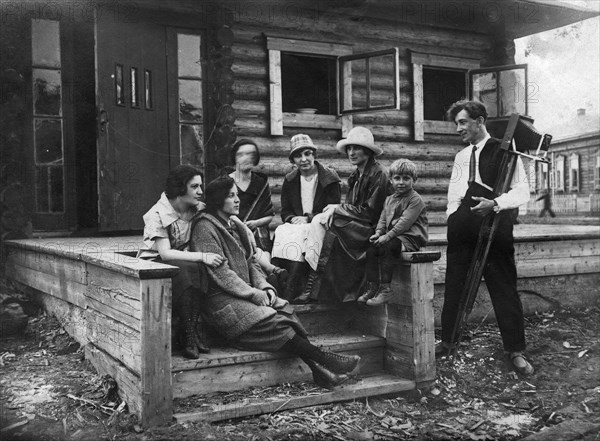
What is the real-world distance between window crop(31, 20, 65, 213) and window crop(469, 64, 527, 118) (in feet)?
19.1

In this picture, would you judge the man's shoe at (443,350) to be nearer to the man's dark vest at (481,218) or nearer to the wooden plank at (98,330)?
the man's dark vest at (481,218)

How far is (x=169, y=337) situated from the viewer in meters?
3.78

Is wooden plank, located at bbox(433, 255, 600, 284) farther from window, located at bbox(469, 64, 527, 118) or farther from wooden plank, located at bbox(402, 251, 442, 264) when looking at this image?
window, located at bbox(469, 64, 527, 118)

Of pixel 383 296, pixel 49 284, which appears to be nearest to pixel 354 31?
pixel 383 296

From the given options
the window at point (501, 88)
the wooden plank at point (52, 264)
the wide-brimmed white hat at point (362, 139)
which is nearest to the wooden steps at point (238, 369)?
the wooden plank at point (52, 264)

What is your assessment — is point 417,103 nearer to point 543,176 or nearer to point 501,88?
point 501,88

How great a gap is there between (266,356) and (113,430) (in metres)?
1.11

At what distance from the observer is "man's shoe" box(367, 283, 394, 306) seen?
4.70 metres

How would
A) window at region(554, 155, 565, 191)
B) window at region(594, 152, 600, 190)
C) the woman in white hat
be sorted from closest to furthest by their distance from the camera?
the woman in white hat, window at region(594, 152, 600, 190), window at region(554, 155, 565, 191)

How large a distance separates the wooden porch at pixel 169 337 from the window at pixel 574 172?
24846mm

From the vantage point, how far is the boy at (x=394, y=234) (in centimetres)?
472

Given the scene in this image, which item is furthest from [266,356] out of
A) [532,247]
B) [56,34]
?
[56,34]

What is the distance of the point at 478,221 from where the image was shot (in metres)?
5.06

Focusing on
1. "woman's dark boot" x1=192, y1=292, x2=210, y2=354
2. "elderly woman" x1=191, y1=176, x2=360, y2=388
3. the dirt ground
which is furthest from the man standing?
"woman's dark boot" x1=192, y1=292, x2=210, y2=354
